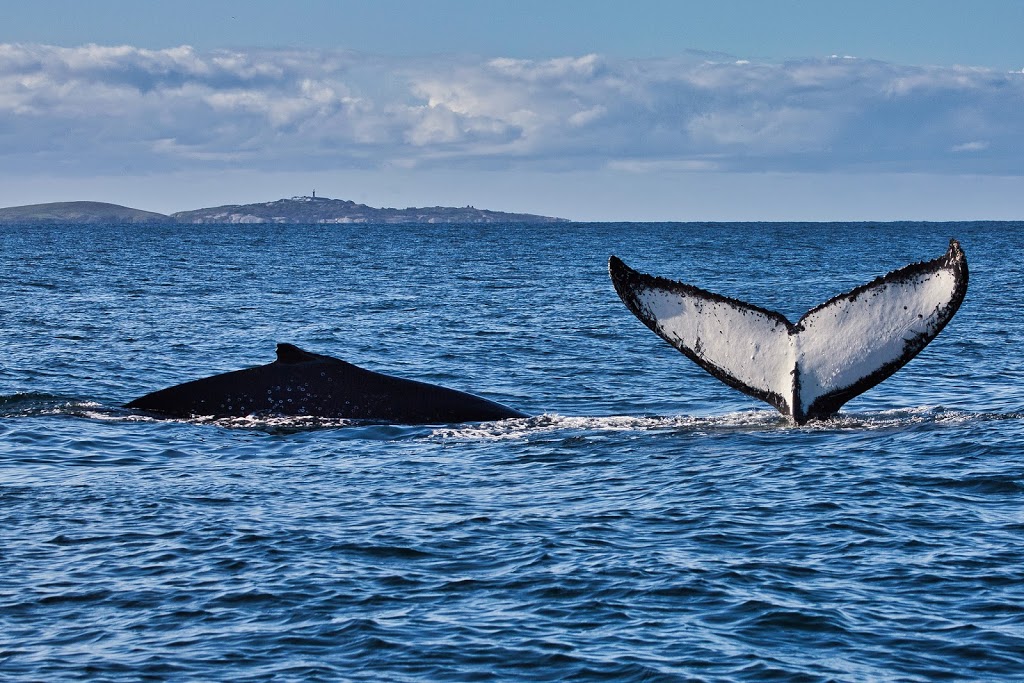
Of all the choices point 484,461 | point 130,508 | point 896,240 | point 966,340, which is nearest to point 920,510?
point 484,461

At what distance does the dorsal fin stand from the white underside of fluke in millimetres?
3318

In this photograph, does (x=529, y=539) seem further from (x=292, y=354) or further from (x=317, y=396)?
(x=317, y=396)

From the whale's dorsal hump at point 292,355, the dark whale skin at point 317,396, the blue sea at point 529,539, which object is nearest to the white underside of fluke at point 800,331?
the blue sea at point 529,539

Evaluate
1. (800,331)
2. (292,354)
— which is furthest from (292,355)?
(800,331)

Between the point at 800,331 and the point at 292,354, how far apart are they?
191 inches

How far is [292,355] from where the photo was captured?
1332cm

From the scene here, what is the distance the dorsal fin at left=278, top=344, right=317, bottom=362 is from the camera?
1315cm

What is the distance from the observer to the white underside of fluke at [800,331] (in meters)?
11.3

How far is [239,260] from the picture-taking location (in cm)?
7262

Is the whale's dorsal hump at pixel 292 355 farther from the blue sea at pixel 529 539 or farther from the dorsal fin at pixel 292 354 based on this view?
the blue sea at pixel 529 539

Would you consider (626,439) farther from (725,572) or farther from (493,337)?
(493,337)

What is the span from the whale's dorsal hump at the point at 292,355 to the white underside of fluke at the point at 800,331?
10.9 ft

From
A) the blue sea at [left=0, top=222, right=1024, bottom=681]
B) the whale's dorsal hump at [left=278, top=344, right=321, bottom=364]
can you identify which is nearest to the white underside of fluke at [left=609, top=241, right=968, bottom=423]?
the blue sea at [left=0, top=222, right=1024, bottom=681]

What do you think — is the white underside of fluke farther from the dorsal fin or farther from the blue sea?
the dorsal fin
